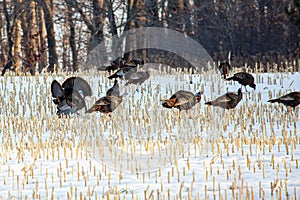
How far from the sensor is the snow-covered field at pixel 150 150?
5219 mm

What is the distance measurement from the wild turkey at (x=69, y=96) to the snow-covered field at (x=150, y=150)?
7.6 inches

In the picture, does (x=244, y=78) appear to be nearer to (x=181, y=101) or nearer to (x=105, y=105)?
(x=181, y=101)

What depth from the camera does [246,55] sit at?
22.6 metres

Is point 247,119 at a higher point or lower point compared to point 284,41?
lower

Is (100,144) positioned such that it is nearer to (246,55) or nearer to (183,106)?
(183,106)

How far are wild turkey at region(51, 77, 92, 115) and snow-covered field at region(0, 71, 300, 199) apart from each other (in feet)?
0.64

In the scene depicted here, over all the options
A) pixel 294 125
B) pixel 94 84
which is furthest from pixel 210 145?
pixel 94 84

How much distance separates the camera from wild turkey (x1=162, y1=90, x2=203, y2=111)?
896cm

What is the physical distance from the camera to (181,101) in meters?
9.07

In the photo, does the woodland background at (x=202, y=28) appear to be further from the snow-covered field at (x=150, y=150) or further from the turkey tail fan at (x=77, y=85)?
the turkey tail fan at (x=77, y=85)

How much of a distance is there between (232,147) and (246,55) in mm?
16294

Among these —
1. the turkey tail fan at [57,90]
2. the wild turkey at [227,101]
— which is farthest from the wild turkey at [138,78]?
the wild turkey at [227,101]

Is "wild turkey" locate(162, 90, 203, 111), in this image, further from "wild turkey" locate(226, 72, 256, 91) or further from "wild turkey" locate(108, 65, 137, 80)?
"wild turkey" locate(108, 65, 137, 80)

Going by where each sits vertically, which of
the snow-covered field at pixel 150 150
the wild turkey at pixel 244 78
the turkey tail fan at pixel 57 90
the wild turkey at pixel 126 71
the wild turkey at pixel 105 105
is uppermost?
the wild turkey at pixel 126 71
